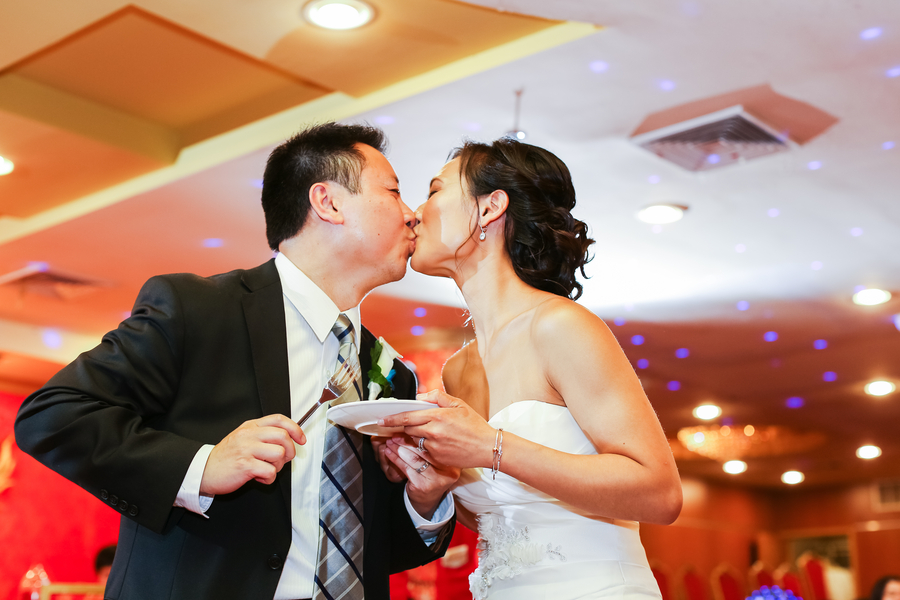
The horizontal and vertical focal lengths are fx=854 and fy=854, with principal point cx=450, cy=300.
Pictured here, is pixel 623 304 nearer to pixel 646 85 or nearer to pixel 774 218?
pixel 774 218

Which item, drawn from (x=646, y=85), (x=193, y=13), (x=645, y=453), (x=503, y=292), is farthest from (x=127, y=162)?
(x=645, y=453)

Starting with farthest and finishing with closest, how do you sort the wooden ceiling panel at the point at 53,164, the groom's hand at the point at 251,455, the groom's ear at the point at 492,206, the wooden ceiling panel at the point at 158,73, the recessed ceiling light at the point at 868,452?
the recessed ceiling light at the point at 868,452 < the wooden ceiling panel at the point at 53,164 < the wooden ceiling panel at the point at 158,73 < the groom's ear at the point at 492,206 < the groom's hand at the point at 251,455

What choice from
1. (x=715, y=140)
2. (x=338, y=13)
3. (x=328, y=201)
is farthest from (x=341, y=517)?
(x=715, y=140)

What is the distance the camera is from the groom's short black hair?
2.24 meters

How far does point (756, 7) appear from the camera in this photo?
3127mm

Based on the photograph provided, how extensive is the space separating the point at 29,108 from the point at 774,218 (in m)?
4.19

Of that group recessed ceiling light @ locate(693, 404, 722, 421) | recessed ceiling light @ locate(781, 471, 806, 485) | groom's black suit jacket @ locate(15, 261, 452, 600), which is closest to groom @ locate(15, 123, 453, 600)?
groom's black suit jacket @ locate(15, 261, 452, 600)

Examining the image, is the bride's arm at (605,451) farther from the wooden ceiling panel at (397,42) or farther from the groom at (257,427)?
the wooden ceiling panel at (397,42)

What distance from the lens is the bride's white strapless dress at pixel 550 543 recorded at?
6.51ft

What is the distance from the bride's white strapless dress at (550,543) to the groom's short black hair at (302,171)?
0.73m

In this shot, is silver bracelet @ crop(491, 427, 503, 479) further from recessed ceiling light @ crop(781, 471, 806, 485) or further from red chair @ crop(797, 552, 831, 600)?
recessed ceiling light @ crop(781, 471, 806, 485)

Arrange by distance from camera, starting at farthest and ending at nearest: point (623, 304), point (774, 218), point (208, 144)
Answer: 1. point (623, 304)
2. point (774, 218)
3. point (208, 144)

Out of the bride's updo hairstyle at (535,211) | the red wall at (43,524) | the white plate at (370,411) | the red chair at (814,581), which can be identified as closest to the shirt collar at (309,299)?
the white plate at (370,411)

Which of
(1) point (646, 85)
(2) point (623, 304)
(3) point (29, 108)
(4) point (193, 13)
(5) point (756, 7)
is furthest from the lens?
(2) point (623, 304)
